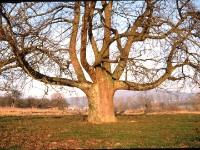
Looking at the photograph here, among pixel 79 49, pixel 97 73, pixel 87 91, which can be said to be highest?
pixel 79 49

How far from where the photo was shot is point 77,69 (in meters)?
18.6

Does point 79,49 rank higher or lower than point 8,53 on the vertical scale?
higher

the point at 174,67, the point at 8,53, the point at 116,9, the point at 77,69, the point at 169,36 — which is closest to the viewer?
the point at 8,53

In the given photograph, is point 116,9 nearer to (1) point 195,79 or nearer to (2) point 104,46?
(2) point 104,46

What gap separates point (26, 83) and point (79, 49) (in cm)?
506

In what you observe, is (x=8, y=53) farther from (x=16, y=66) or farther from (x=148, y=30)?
(x=148, y=30)

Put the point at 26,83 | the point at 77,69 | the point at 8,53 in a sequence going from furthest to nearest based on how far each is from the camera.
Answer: the point at 77,69
the point at 26,83
the point at 8,53

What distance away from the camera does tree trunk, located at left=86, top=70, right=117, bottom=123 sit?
61.3 feet

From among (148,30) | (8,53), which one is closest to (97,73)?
(148,30)

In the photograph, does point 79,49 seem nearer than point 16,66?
No

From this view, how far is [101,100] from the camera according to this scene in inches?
739

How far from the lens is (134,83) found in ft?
62.2

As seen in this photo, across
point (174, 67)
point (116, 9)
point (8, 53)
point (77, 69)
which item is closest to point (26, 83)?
point (8, 53)

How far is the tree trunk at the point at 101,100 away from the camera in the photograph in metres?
18.7
